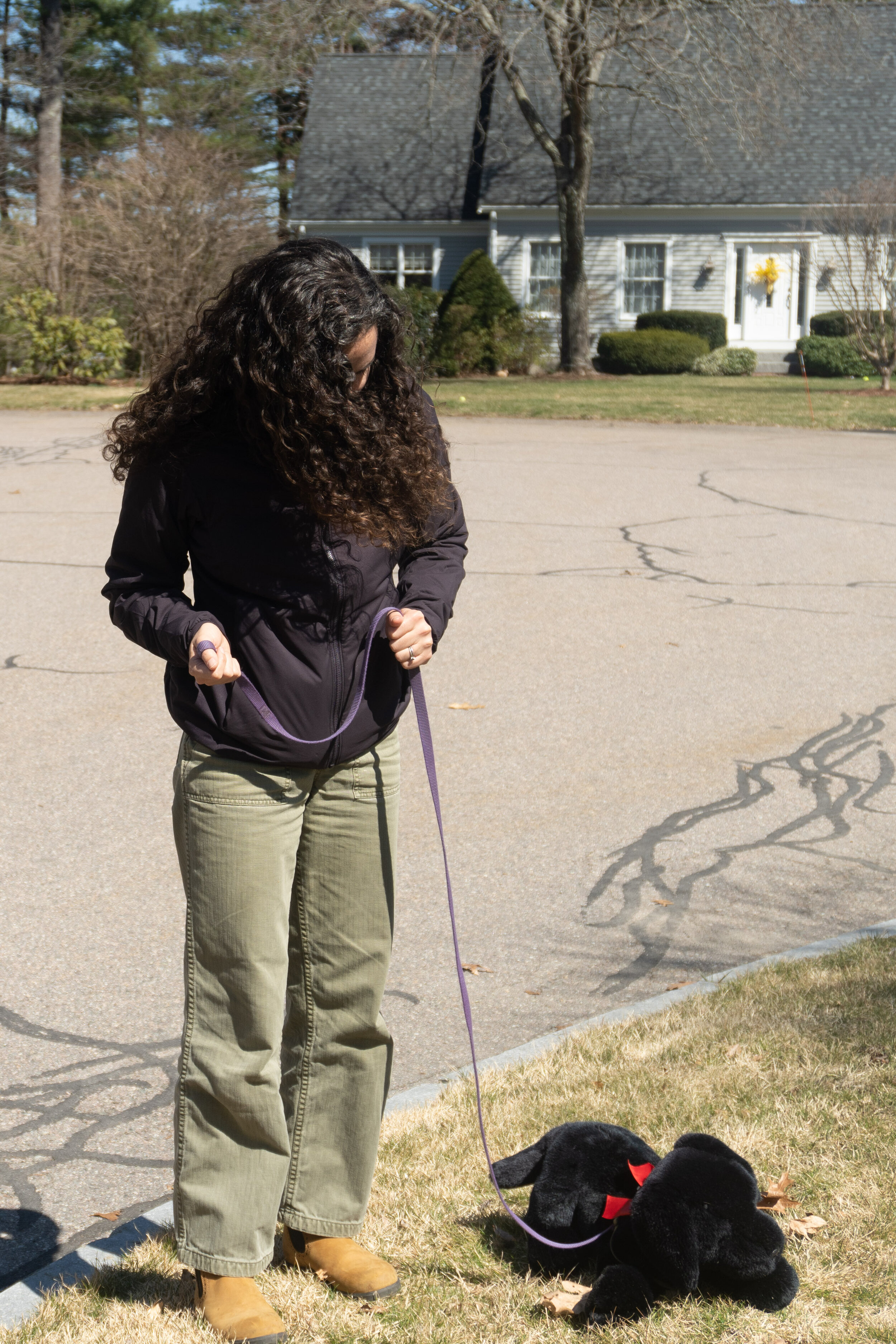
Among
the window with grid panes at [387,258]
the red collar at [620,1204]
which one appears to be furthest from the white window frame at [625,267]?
the red collar at [620,1204]

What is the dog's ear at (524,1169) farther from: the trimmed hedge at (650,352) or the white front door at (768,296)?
the white front door at (768,296)

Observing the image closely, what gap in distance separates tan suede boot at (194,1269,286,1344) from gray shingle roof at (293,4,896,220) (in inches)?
1215

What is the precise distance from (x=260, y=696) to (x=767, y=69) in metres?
24.4

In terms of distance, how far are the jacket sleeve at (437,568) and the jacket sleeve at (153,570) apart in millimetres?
404

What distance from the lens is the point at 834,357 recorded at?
2936 centimetres

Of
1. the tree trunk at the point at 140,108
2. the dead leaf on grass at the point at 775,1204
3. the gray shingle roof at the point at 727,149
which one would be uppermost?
the tree trunk at the point at 140,108

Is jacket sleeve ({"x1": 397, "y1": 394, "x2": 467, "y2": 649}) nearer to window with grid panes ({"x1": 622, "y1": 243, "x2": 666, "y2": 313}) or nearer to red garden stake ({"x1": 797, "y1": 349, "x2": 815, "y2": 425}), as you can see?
red garden stake ({"x1": 797, "y1": 349, "x2": 815, "y2": 425})

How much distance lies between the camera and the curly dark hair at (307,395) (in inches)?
91.6

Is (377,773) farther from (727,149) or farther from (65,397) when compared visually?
(727,149)

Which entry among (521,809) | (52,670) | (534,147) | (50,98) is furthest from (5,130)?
(521,809)

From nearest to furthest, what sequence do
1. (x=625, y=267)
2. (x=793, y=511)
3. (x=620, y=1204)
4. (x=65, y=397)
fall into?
(x=620, y=1204) < (x=793, y=511) < (x=65, y=397) < (x=625, y=267)

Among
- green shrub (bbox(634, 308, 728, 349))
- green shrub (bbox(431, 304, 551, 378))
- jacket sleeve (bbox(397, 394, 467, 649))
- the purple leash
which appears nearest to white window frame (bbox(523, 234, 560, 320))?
green shrub (bbox(634, 308, 728, 349))

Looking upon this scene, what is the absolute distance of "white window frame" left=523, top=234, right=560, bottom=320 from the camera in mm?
32281

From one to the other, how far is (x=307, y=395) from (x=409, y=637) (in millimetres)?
467
